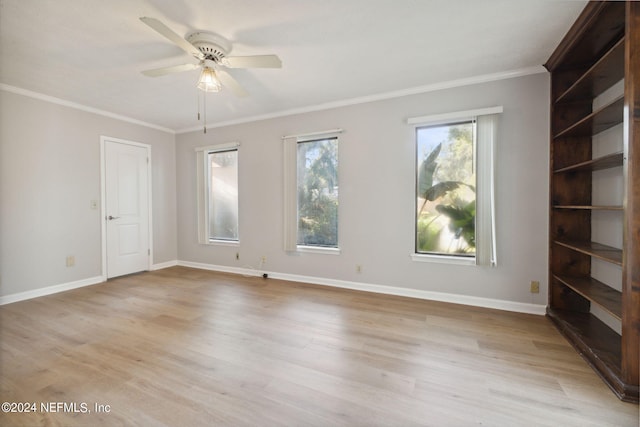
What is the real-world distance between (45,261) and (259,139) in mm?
3260

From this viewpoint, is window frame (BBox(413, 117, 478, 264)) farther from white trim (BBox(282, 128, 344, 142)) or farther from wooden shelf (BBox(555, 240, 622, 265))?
white trim (BBox(282, 128, 344, 142))

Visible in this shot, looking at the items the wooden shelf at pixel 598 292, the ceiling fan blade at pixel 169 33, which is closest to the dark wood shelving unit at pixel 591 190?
the wooden shelf at pixel 598 292

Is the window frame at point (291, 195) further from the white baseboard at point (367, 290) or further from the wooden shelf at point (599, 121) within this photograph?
the wooden shelf at point (599, 121)

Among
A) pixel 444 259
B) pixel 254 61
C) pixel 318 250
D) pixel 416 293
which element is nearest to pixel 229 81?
pixel 254 61

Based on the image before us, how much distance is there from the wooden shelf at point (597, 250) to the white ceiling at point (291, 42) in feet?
A: 5.73

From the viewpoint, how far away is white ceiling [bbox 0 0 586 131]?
1.84m

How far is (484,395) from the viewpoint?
1.59m

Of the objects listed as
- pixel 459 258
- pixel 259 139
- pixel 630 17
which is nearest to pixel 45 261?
pixel 259 139

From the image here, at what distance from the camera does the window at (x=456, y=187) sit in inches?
111

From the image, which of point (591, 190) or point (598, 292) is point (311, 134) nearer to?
point (591, 190)

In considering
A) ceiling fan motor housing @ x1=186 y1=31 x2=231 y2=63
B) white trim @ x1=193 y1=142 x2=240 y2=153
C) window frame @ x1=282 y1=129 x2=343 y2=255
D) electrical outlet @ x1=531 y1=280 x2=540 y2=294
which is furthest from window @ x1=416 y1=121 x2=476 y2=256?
white trim @ x1=193 y1=142 x2=240 y2=153

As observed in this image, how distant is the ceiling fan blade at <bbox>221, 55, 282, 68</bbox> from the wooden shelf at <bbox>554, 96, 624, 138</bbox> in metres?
2.32

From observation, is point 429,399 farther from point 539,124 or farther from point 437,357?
point 539,124

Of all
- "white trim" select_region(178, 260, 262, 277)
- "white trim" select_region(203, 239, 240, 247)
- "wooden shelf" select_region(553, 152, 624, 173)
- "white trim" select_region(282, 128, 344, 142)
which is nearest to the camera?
"wooden shelf" select_region(553, 152, 624, 173)
